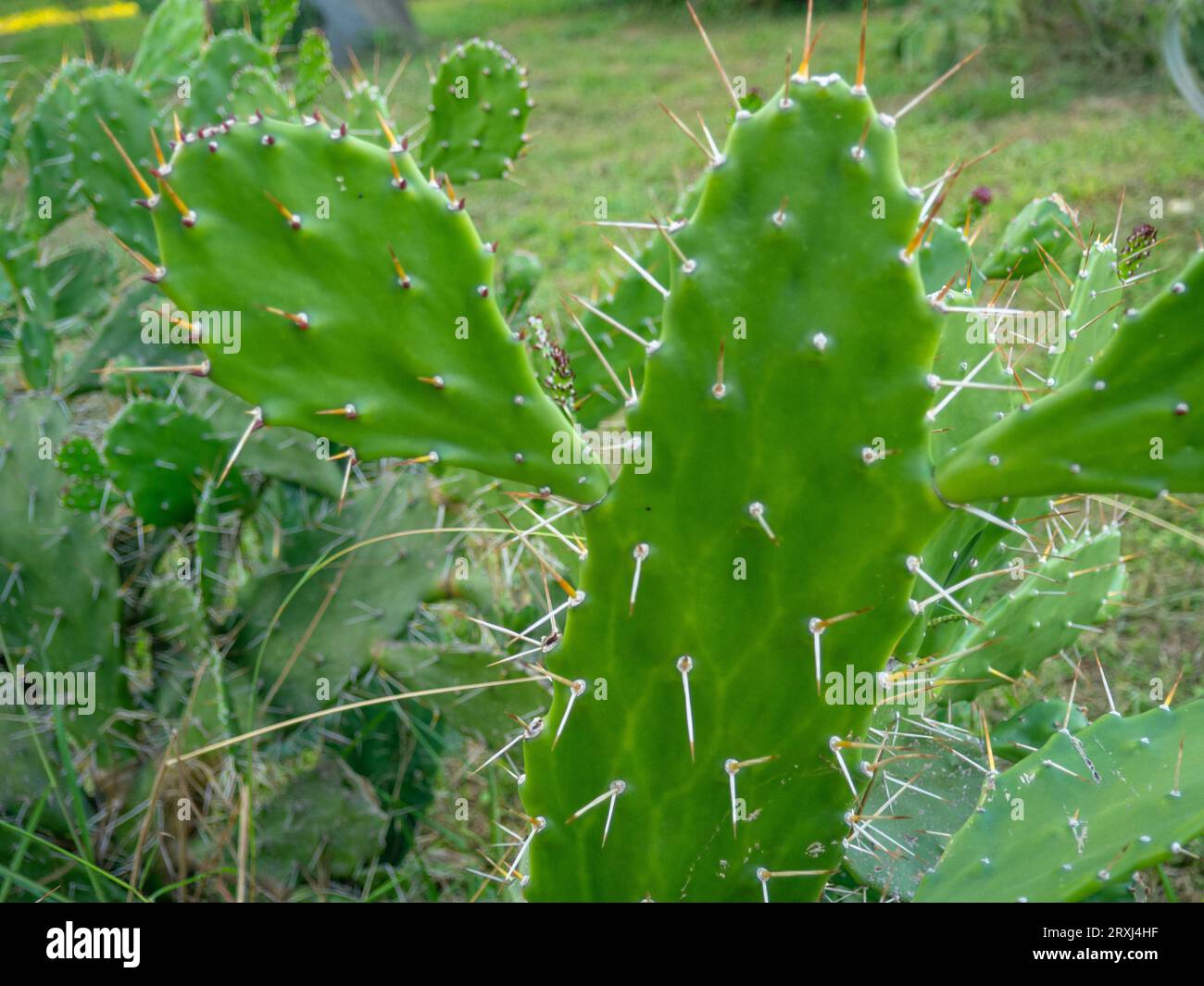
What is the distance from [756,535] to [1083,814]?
0.44 m

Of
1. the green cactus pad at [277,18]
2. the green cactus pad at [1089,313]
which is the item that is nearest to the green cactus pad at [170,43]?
the green cactus pad at [277,18]

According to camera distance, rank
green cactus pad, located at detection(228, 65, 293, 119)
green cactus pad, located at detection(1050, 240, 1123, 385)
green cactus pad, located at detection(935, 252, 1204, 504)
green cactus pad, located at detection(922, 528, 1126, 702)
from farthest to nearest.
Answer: green cactus pad, located at detection(228, 65, 293, 119), green cactus pad, located at detection(922, 528, 1126, 702), green cactus pad, located at detection(1050, 240, 1123, 385), green cactus pad, located at detection(935, 252, 1204, 504)

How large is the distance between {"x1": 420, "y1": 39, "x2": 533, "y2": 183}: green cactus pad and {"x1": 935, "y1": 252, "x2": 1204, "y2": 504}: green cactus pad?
59.9 inches

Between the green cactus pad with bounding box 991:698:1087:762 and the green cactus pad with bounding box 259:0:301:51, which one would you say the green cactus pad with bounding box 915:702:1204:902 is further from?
the green cactus pad with bounding box 259:0:301:51

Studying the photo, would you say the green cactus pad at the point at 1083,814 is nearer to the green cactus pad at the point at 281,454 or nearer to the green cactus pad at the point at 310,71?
the green cactus pad at the point at 281,454

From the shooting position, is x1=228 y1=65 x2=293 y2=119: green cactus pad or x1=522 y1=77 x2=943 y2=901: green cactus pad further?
x1=228 y1=65 x2=293 y2=119: green cactus pad

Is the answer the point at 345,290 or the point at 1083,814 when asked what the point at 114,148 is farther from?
the point at 1083,814

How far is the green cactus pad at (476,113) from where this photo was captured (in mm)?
2152

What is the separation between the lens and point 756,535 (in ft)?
3.04

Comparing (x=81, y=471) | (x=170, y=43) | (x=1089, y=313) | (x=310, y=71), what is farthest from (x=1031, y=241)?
(x=170, y=43)

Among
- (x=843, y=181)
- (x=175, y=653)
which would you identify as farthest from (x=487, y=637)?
(x=843, y=181)

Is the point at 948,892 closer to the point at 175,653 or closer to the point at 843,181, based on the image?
the point at 843,181

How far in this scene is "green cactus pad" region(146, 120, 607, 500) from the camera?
0.95 m

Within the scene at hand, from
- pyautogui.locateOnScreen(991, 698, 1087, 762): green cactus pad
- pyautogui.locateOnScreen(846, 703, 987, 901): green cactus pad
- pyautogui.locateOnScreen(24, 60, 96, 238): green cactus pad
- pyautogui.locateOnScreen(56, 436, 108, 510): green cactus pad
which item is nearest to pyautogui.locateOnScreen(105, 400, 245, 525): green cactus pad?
pyautogui.locateOnScreen(56, 436, 108, 510): green cactus pad
